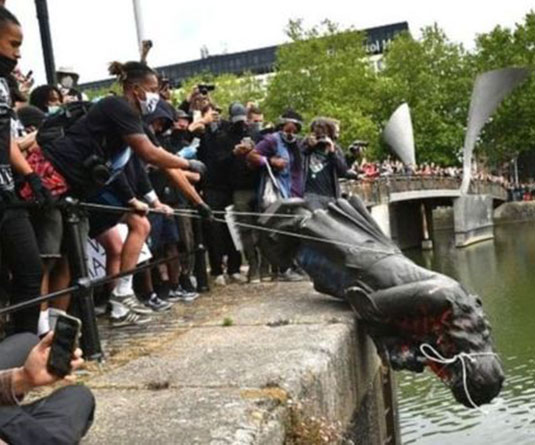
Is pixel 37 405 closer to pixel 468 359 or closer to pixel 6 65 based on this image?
pixel 6 65

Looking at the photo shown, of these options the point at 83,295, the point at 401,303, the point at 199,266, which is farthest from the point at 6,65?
the point at 199,266

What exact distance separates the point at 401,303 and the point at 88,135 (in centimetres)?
192

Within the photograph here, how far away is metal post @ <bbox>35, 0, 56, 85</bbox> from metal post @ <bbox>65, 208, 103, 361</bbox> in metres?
3.84

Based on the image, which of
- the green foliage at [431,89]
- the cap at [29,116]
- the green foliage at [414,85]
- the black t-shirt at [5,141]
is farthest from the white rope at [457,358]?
the green foliage at [431,89]

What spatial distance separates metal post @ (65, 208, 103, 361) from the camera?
4.11 metres

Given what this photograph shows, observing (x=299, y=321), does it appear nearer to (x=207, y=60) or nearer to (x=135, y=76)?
(x=135, y=76)

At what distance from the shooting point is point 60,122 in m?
4.71

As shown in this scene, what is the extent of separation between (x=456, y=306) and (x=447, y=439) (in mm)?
3011

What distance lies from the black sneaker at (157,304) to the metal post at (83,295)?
1.57 metres

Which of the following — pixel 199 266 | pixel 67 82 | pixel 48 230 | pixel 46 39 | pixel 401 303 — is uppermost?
pixel 46 39

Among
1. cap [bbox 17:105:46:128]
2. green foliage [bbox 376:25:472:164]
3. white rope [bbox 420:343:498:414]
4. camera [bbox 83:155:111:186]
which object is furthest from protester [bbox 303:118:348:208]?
green foliage [bbox 376:25:472:164]

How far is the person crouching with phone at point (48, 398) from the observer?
215cm

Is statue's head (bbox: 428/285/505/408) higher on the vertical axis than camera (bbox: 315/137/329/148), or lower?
lower

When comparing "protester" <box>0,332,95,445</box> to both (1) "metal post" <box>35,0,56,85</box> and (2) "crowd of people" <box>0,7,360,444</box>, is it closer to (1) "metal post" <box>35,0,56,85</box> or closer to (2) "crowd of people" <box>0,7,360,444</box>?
(2) "crowd of people" <box>0,7,360,444</box>
